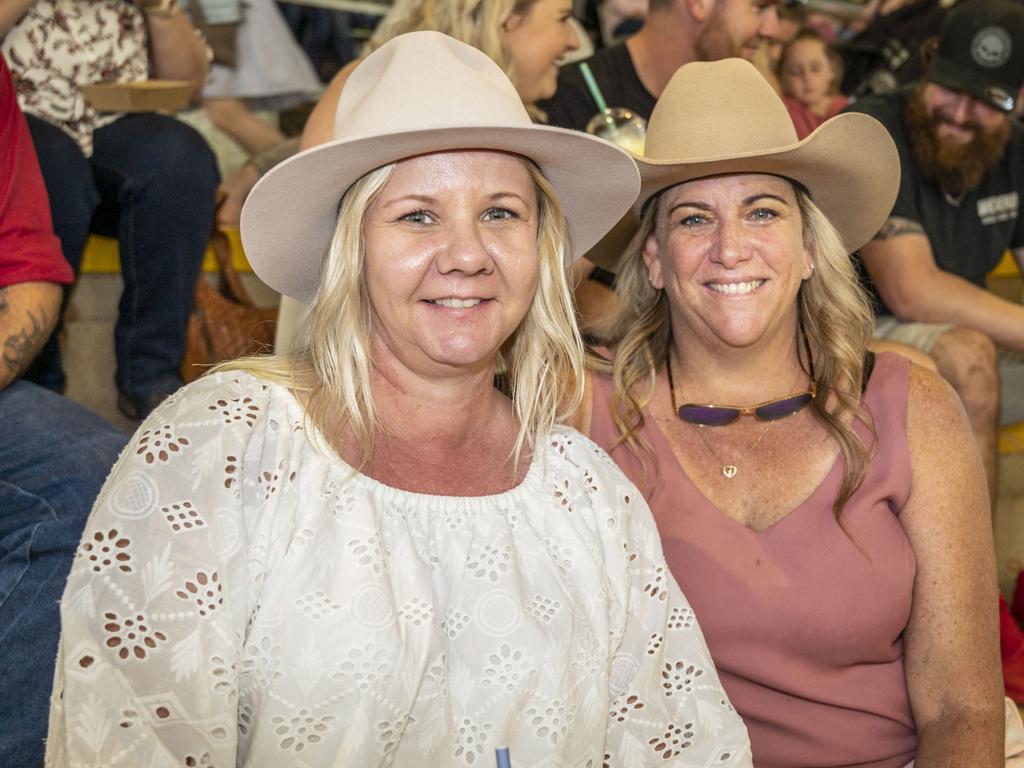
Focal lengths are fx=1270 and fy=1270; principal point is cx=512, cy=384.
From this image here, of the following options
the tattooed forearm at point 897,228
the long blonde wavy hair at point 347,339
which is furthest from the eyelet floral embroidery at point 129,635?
the tattooed forearm at point 897,228

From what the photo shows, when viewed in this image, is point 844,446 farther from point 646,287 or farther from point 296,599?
point 296,599

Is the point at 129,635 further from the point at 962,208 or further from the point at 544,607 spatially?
the point at 962,208

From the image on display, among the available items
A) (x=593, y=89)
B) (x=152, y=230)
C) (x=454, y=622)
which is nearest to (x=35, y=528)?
(x=454, y=622)

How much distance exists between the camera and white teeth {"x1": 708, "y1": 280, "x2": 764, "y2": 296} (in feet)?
7.53

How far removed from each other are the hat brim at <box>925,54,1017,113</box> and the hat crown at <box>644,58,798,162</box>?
1.82 meters

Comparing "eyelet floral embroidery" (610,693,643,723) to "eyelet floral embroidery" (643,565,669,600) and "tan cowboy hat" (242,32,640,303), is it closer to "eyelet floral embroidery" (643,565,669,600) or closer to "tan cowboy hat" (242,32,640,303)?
"eyelet floral embroidery" (643,565,669,600)

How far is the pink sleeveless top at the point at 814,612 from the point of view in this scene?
7.29ft

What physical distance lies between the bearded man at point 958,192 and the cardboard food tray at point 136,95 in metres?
2.08

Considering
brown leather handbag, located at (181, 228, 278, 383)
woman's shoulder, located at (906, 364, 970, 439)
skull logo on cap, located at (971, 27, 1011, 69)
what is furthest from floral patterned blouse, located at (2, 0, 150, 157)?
skull logo on cap, located at (971, 27, 1011, 69)

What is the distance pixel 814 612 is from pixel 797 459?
0.29 metres

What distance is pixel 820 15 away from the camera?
612 cm

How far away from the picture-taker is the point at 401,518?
1857 millimetres

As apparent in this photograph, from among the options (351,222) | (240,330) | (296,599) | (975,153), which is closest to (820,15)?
(975,153)

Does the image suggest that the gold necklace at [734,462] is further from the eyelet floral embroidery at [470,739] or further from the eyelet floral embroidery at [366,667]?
the eyelet floral embroidery at [366,667]
